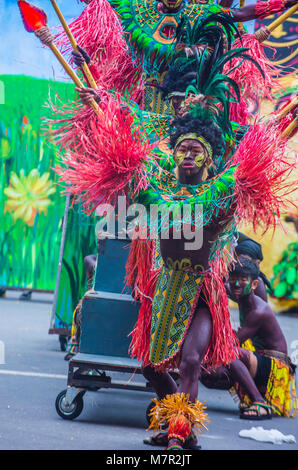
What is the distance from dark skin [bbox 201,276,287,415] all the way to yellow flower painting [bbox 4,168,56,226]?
6.31 metres

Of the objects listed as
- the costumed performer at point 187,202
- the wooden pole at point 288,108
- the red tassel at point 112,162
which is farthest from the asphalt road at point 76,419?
the wooden pole at point 288,108

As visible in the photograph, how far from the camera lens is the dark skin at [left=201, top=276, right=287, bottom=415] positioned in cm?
455

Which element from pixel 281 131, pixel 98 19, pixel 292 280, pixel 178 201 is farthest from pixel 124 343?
pixel 292 280

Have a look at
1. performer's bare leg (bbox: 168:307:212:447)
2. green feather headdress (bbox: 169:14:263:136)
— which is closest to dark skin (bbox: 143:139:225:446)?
performer's bare leg (bbox: 168:307:212:447)

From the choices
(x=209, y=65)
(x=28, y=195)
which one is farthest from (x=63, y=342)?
(x=28, y=195)

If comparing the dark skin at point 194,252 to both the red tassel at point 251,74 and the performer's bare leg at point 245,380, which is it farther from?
the performer's bare leg at point 245,380

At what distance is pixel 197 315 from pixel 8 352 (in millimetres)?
3083

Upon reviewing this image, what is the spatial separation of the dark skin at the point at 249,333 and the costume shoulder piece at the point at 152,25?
5.53 ft

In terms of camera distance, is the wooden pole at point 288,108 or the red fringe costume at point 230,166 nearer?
the red fringe costume at point 230,166

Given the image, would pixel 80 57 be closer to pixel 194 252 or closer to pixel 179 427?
pixel 194 252

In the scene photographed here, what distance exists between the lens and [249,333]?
4809mm

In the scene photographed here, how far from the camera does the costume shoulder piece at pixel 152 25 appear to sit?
4.13m

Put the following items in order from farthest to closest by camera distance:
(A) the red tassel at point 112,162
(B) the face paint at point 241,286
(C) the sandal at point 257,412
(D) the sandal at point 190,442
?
(B) the face paint at point 241,286 < (C) the sandal at point 257,412 < (A) the red tassel at point 112,162 < (D) the sandal at point 190,442

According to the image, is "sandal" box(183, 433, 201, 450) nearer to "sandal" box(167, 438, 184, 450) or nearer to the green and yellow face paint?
"sandal" box(167, 438, 184, 450)
